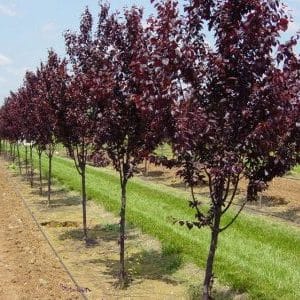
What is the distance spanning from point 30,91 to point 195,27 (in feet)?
62.2

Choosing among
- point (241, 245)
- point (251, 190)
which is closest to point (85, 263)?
point (241, 245)

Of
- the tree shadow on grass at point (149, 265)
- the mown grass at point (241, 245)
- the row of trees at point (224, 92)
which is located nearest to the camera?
the row of trees at point (224, 92)

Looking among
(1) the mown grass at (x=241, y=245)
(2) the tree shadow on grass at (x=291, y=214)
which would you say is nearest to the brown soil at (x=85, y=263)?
(1) the mown grass at (x=241, y=245)

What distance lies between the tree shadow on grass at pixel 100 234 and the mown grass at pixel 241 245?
0.53m

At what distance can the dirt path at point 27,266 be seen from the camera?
935 centimetres

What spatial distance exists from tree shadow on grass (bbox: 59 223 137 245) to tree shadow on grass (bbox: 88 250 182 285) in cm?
192

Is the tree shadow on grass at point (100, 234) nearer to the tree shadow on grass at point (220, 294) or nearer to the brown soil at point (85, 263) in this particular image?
the brown soil at point (85, 263)

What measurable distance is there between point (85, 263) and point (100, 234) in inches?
123

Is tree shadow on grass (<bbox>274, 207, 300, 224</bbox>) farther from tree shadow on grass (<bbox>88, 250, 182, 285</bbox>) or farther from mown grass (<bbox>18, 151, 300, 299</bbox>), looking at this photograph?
tree shadow on grass (<bbox>88, 250, 182, 285</bbox>)

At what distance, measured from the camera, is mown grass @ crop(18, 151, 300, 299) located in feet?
30.0

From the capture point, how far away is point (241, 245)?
489 inches

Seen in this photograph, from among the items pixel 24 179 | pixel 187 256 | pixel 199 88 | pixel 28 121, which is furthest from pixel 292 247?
pixel 24 179

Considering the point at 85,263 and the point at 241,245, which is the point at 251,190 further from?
the point at 85,263

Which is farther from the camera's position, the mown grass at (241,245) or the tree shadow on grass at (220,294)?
the mown grass at (241,245)
